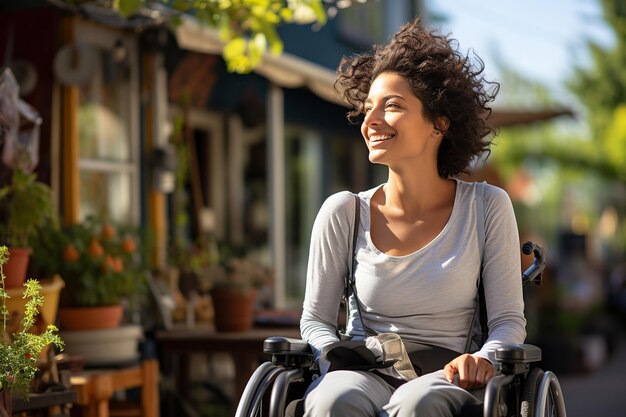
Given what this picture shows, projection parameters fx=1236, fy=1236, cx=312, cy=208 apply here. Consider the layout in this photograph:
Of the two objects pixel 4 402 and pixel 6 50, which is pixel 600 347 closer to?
pixel 6 50

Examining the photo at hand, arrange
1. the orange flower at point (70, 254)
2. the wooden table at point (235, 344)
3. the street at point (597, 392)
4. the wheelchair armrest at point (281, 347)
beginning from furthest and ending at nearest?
the street at point (597, 392) < the wooden table at point (235, 344) < the orange flower at point (70, 254) < the wheelchair armrest at point (281, 347)

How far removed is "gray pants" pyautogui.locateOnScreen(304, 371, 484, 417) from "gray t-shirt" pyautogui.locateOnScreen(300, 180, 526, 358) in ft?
0.86

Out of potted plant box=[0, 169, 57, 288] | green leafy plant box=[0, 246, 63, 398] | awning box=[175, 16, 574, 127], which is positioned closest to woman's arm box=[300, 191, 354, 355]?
green leafy plant box=[0, 246, 63, 398]

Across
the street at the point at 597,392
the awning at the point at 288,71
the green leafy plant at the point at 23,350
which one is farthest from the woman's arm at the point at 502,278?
the street at the point at 597,392

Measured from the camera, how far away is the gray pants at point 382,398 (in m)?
3.34

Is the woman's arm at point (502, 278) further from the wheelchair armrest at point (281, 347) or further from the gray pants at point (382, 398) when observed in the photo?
the wheelchair armrest at point (281, 347)

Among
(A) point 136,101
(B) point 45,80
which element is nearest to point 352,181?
(A) point 136,101

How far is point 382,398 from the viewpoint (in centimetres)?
355

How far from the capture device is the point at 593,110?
23688 mm

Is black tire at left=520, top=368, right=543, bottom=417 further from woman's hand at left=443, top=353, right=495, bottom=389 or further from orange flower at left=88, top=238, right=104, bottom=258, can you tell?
orange flower at left=88, top=238, right=104, bottom=258

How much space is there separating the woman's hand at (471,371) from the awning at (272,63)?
3938 millimetres

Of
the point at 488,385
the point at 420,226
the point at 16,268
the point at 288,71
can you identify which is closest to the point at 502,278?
the point at 420,226

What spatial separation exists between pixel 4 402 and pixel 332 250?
3.70ft

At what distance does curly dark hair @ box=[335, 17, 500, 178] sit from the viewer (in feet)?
12.8
